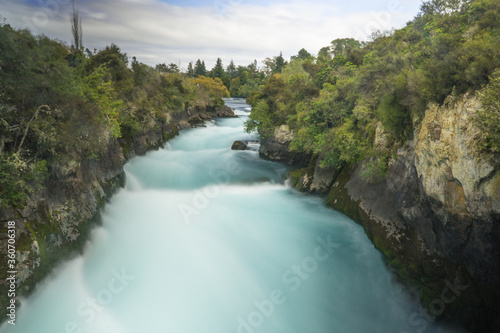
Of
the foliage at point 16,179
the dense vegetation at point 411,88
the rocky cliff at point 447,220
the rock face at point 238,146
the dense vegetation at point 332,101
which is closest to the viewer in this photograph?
the dense vegetation at point 411,88

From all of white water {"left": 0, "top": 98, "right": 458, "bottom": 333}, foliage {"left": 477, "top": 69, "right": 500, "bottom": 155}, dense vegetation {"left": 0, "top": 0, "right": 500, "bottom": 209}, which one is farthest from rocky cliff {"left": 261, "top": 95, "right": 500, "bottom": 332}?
white water {"left": 0, "top": 98, "right": 458, "bottom": 333}

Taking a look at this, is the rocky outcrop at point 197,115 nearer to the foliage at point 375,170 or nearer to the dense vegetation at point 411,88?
the dense vegetation at point 411,88

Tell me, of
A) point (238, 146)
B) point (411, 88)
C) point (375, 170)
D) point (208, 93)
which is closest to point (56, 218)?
point (375, 170)

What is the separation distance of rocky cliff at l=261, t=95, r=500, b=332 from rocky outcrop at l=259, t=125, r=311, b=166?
9.72 m

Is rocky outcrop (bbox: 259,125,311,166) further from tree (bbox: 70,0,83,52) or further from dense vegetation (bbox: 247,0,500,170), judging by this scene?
tree (bbox: 70,0,83,52)

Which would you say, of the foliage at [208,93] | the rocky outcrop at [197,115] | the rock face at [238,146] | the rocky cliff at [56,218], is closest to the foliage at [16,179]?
the rocky cliff at [56,218]

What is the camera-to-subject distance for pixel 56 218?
791 centimetres

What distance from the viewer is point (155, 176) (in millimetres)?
16328

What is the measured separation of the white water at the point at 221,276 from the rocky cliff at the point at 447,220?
2.63ft

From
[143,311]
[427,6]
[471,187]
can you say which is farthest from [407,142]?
[427,6]

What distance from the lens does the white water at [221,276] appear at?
23.4 ft

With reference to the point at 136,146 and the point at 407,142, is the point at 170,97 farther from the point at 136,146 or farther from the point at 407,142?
the point at 407,142

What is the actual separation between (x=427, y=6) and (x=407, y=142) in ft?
56.0

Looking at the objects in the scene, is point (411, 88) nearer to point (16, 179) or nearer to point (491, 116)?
point (491, 116)
